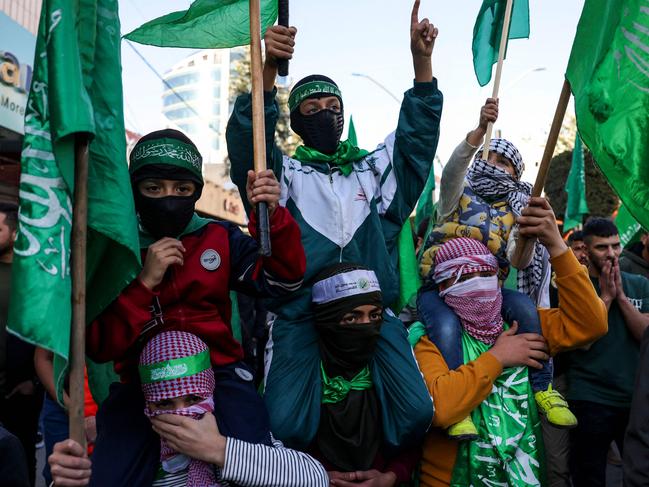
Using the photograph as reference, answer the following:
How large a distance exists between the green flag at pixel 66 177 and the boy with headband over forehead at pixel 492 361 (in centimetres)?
154

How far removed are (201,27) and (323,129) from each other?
79 cm

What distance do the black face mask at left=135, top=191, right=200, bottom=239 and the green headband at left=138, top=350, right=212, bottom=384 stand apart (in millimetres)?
567

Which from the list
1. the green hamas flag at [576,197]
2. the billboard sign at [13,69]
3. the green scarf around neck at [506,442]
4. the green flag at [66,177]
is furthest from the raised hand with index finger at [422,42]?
the billboard sign at [13,69]

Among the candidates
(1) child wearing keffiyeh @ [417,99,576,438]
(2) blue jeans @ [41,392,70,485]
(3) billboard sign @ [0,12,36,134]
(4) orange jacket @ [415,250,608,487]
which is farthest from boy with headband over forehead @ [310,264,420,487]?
(3) billboard sign @ [0,12,36,134]

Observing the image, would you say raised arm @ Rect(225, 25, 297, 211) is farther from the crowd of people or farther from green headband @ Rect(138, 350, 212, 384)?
green headband @ Rect(138, 350, 212, 384)

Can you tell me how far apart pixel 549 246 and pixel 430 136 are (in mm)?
766

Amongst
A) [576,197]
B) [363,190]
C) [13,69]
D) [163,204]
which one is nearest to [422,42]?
[363,190]

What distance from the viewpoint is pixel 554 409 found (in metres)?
3.39

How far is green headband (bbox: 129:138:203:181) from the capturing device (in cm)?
294

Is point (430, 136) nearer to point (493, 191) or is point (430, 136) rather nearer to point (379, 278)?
point (379, 278)

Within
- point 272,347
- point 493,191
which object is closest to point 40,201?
point 272,347

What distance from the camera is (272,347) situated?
10.8 ft

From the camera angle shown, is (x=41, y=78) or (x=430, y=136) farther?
(x=430, y=136)

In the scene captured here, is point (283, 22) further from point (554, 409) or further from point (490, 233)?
point (554, 409)
